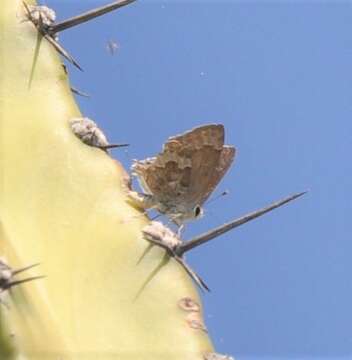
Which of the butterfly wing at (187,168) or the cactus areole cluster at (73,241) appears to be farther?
the butterfly wing at (187,168)

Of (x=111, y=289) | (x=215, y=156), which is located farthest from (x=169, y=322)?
(x=215, y=156)

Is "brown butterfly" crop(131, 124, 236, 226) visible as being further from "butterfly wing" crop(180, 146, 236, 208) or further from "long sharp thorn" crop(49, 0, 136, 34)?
"long sharp thorn" crop(49, 0, 136, 34)

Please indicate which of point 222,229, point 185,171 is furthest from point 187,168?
point 222,229

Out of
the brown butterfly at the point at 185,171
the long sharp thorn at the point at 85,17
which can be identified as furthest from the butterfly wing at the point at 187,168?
the long sharp thorn at the point at 85,17

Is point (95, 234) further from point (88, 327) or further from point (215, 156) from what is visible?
point (215, 156)

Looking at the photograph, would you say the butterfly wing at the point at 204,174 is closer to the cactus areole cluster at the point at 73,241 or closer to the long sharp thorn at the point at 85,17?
the cactus areole cluster at the point at 73,241
